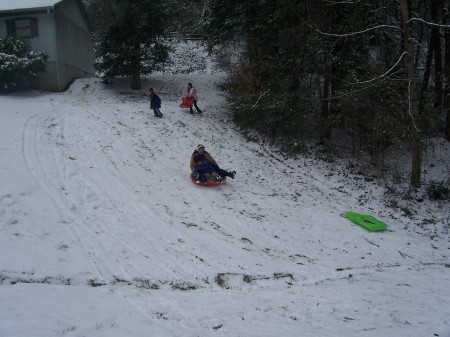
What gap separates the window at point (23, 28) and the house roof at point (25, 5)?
0.69 metres

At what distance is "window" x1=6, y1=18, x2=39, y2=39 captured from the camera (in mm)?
→ 19859

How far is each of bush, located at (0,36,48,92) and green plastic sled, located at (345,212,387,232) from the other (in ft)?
52.0

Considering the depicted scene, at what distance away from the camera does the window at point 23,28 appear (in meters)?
19.9

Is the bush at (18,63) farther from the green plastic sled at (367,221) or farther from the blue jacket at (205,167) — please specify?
the green plastic sled at (367,221)

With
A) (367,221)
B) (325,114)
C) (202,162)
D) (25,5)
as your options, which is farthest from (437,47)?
(25,5)

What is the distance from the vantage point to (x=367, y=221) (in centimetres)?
940

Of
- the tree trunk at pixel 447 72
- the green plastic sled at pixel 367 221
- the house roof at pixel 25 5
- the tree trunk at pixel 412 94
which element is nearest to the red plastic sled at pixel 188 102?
the house roof at pixel 25 5

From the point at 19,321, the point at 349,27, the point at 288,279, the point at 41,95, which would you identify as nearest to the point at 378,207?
the point at 288,279

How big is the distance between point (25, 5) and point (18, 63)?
4.55 meters

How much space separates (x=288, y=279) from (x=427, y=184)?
23.5ft

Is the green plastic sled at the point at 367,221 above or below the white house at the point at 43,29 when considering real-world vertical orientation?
below

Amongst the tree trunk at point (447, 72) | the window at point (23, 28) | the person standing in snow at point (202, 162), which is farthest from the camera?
the window at point (23, 28)

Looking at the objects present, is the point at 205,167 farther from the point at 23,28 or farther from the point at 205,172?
the point at 23,28

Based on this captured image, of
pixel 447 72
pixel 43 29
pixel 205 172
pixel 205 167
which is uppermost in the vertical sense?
pixel 43 29
